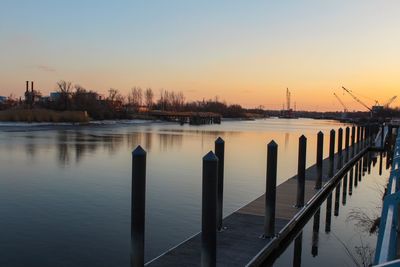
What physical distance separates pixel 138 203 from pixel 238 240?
2.59 meters

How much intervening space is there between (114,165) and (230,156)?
7164 mm

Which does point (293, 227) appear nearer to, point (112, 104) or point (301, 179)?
point (301, 179)

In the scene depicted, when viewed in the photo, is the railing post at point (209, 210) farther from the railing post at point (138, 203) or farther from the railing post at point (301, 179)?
the railing post at point (301, 179)

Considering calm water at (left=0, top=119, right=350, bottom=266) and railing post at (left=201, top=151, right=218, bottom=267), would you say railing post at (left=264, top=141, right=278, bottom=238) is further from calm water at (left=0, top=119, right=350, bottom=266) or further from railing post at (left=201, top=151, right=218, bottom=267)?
railing post at (left=201, top=151, right=218, bottom=267)

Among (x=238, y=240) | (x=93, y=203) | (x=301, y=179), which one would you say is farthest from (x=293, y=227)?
(x=93, y=203)

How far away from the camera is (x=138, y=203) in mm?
5746

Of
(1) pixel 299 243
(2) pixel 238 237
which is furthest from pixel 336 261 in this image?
(2) pixel 238 237

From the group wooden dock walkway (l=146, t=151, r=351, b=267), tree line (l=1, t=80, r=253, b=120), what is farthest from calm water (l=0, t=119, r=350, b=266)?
tree line (l=1, t=80, r=253, b=120)

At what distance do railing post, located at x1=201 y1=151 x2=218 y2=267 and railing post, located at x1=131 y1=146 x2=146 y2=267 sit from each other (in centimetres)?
79

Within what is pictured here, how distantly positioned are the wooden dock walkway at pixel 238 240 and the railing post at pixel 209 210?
77 centimetres

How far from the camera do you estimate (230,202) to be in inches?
469

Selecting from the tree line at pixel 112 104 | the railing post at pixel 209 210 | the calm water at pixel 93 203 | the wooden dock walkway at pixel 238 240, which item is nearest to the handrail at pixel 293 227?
the wooden dock walkway at pixel 238 240

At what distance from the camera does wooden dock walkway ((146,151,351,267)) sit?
6684 mm

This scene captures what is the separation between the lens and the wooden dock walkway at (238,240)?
6684 mm
